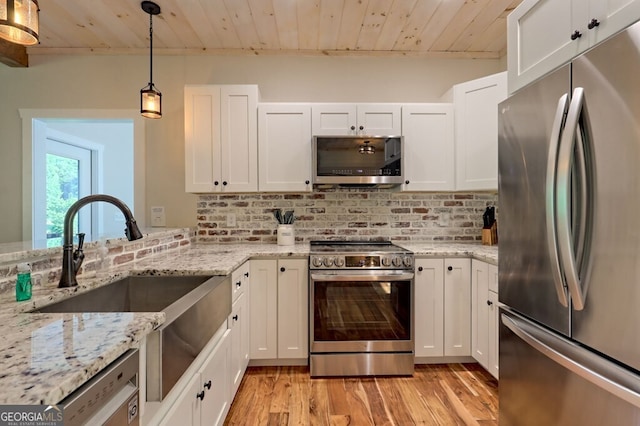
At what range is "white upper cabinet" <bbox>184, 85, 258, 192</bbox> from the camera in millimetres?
2570

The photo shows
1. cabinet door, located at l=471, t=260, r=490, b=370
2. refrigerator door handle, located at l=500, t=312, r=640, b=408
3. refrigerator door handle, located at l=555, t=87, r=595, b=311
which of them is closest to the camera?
refrigerator door handle, located at l=500, t=312, r=640, b=408

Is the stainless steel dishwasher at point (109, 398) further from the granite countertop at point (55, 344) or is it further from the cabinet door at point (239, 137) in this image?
the cabinet door at point (239, 137)

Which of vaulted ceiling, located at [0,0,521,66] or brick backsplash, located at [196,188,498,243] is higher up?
vaulted ceiling, located at [0,0,521,66]

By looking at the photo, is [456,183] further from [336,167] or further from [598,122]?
[598,122]

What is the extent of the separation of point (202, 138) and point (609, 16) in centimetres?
247

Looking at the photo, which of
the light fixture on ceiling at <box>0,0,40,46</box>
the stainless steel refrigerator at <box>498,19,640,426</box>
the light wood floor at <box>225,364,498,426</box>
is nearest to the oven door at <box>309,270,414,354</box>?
the light wood floor at <box>225,364,498,426</box>

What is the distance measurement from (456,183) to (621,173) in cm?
182

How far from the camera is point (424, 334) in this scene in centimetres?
237

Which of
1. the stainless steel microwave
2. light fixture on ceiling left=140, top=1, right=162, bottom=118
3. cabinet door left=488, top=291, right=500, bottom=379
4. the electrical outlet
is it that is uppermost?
light fixture on ceiling left=140, top=1, right=162, bottom=118

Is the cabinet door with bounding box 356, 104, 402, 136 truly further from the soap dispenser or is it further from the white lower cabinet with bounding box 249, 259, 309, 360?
the soap dispenser

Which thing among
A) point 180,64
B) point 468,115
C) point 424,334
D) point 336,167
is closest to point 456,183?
point 468,115

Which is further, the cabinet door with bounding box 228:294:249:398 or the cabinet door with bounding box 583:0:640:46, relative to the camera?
the cabinet door with bounding box 228:294:249:398

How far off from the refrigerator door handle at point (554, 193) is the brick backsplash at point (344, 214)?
1901mm

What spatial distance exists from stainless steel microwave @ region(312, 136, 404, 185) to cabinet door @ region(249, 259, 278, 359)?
2.72 ft
